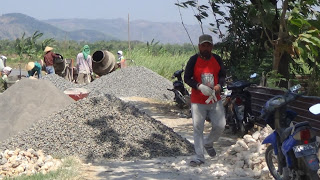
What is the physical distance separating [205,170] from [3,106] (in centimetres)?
513

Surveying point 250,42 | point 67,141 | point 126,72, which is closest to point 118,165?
point 67,141

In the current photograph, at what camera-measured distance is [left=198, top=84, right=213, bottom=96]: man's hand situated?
774 centimetres

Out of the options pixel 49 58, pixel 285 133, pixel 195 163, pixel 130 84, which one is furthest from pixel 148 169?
pixel 49 58

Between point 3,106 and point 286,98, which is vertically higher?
point 286,98

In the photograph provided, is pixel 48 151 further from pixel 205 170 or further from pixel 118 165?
pixel 205 170

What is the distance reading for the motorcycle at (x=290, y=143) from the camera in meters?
5.88

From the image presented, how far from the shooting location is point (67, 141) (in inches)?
375

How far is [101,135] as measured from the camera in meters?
9.73

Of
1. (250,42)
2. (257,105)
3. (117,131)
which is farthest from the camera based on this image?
(250,42)

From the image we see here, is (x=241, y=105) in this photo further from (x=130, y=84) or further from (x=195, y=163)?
(x=130, y=84)

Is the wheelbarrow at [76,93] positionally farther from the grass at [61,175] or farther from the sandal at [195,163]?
the sandal at [195,163]

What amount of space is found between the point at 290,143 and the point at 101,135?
4388 mm

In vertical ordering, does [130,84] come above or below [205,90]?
below

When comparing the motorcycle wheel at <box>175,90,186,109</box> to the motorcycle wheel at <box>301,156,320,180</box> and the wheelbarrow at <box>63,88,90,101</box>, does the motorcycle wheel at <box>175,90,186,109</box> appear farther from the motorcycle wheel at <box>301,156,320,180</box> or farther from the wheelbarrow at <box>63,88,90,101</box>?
the motorcycle wheel at <box>301,156,320,180</box>
